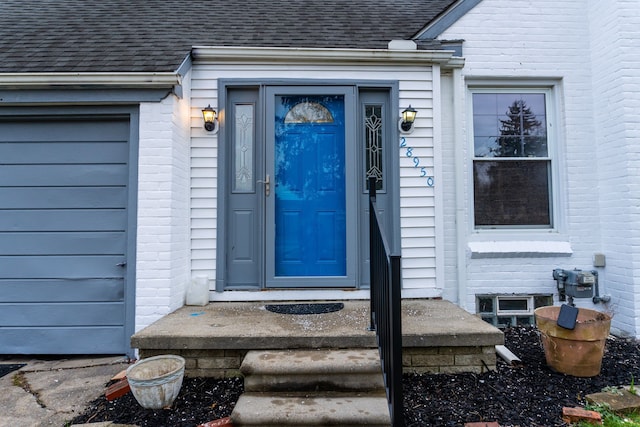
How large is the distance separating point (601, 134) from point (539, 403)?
2.93m

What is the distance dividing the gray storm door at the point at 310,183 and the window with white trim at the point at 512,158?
4.74 feet

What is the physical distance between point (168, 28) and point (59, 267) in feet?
8.99

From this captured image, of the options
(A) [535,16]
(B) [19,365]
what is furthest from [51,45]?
(A) [535,16]

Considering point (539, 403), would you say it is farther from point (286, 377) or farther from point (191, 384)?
point (191, 384)

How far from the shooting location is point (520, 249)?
3693mm

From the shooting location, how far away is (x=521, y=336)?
11.0 ft

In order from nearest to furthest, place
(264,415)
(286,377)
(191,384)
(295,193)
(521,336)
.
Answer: (264,415) → (286,377) → (191,384) → (521,336) → (295,193)

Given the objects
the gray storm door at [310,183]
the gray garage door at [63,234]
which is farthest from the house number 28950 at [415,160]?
the gray garage door at [63,234]

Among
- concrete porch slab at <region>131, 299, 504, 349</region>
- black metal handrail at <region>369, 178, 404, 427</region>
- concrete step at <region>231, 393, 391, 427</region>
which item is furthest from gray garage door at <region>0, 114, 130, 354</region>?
black metal handrail at <region>369, 178, 404, 427</region>

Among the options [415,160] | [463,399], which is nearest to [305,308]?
[463,399]

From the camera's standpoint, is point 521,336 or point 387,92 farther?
point 387,92

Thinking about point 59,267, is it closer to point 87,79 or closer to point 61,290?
point 61,290

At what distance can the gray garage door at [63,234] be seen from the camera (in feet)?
10.1

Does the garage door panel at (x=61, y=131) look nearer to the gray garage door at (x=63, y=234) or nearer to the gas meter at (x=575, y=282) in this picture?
the gray garage door at (x=63, y=234)
